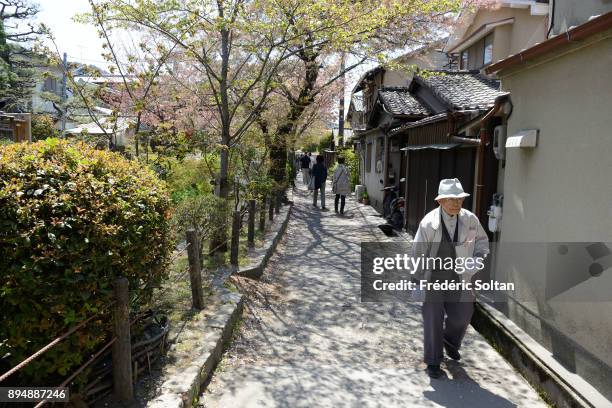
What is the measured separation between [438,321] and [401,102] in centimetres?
1182

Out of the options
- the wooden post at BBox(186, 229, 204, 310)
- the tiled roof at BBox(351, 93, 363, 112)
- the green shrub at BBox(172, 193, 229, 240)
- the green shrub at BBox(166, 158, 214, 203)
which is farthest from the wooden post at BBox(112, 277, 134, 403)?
the tiled roof at BBox(351, 93, 363, 112)

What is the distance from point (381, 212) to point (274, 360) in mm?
12028

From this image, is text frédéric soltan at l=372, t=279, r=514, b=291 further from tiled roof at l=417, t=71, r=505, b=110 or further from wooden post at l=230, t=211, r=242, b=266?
tiled roof at l=417, t=71, r=505, b=110

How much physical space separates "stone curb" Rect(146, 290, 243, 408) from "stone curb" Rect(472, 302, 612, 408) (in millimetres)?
3115

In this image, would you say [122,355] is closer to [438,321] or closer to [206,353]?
[206,353]

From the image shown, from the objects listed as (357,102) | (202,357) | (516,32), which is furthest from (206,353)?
(357,102)

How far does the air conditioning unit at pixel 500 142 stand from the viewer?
21.3 ft

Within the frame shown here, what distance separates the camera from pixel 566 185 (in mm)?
4809

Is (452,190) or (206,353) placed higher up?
(452,190)

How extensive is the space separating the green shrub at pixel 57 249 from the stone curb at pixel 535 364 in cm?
370

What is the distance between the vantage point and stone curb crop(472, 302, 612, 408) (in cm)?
395

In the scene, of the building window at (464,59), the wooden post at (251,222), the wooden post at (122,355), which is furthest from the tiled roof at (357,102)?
the wooden post at (122,355)

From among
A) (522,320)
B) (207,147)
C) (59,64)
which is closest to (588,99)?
(522,320)

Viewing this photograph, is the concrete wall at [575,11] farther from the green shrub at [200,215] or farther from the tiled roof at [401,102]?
the tiled roof at [401,102]
